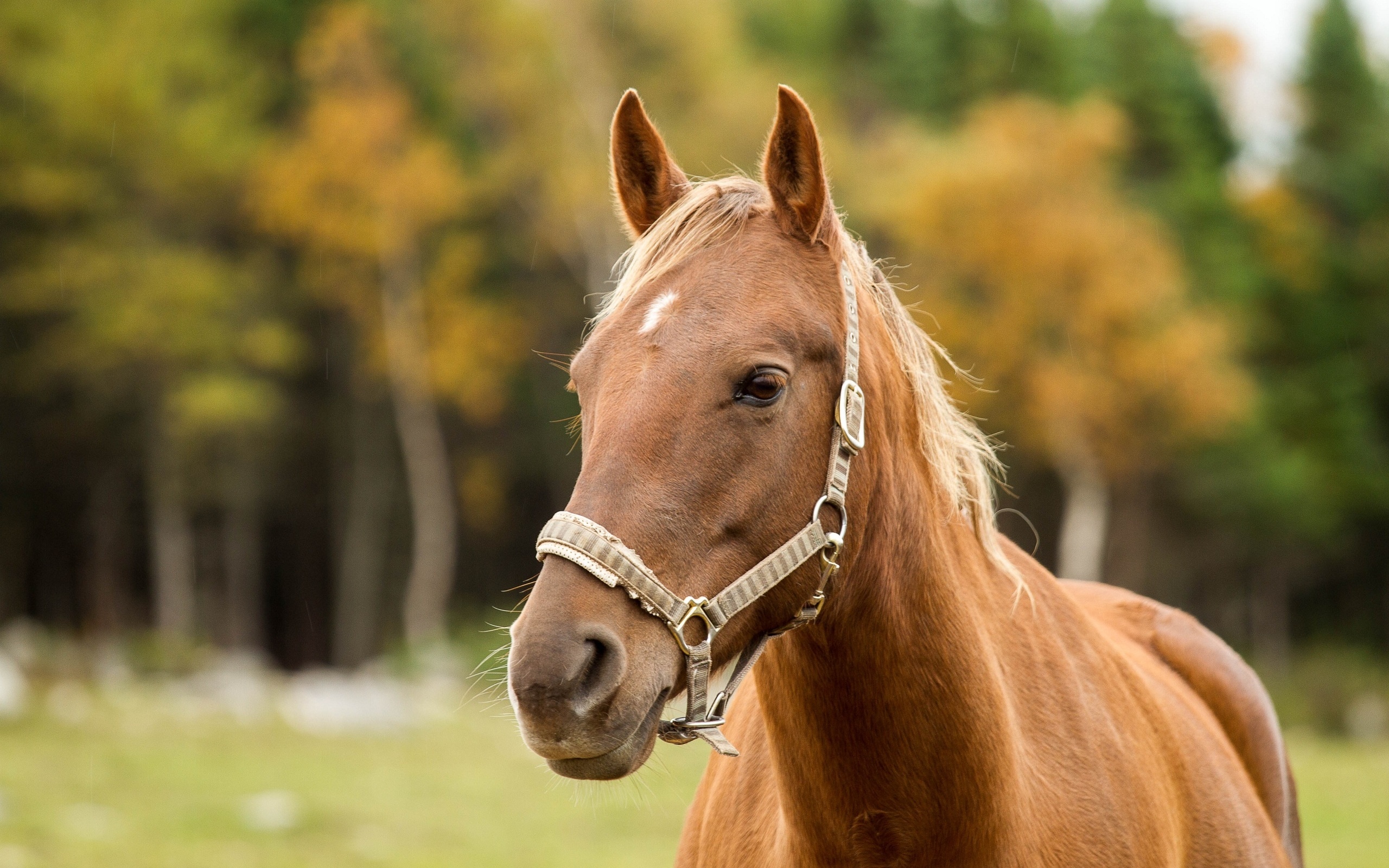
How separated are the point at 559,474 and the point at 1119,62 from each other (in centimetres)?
1781

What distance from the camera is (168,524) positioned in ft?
76.7

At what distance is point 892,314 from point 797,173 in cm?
43

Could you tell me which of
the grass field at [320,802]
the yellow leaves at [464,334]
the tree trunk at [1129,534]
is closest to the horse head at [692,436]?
the grass field at [320,802]

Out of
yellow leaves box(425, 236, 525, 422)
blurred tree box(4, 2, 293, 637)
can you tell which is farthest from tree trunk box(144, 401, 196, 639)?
yellow leaves box(425, 236, 525, 422)

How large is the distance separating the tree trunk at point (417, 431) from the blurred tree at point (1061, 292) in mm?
9726

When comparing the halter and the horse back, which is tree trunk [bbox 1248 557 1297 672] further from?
the halter

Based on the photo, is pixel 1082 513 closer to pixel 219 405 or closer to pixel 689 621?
pixel 219 405

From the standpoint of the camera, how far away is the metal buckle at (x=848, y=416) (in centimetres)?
243

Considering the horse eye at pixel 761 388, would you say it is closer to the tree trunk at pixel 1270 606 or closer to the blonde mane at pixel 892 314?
the blonde mane at pixel 892 314

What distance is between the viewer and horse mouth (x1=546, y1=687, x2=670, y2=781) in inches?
82.7

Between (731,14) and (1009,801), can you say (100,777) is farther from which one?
(731,14)

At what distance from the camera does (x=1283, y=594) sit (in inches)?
1414

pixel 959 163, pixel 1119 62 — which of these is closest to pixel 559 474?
pixel 959 163

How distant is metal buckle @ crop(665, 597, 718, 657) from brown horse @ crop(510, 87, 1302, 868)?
1 centimetres
